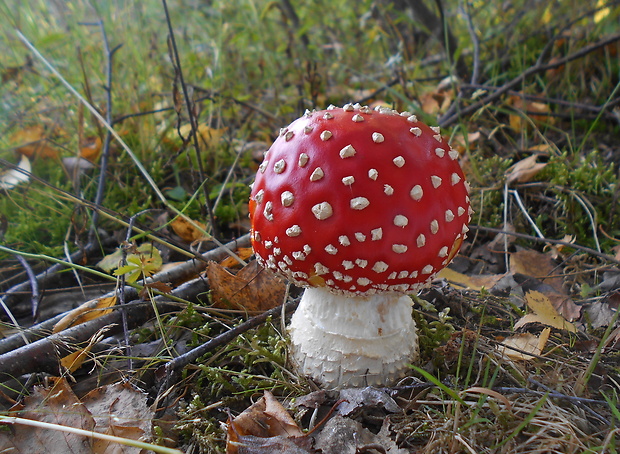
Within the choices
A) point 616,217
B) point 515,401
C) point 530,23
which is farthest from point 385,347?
point 530,23

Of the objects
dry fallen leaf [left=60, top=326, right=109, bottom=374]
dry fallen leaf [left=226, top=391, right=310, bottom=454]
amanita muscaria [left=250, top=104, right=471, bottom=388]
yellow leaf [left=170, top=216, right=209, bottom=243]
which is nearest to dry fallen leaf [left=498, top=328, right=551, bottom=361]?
amanita muscaria [left=250, top=104, right=471, bottom=388]

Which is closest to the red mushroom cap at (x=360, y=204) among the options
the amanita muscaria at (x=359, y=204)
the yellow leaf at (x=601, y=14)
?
the amanita muscaria at (x=359, y=204)

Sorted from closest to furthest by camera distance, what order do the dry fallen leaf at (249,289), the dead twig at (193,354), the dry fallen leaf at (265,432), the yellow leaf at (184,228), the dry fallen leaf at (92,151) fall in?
the dry fallen leaf at (265,432), the dead twig at (193,354), the dry fallen leaf at (249,289), the yellow leaf at (184,228), the dry fallen leaf at (92,151)

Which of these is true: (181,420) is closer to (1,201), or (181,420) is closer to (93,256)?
(93,256)

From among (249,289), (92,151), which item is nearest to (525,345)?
(249,289)

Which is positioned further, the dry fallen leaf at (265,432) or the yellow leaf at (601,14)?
the yellow leaf at (601,14)

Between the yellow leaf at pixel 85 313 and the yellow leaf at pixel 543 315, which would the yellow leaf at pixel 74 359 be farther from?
the yellow leaf at pixel 543 315

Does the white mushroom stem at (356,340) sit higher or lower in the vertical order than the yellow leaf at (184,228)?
lower
